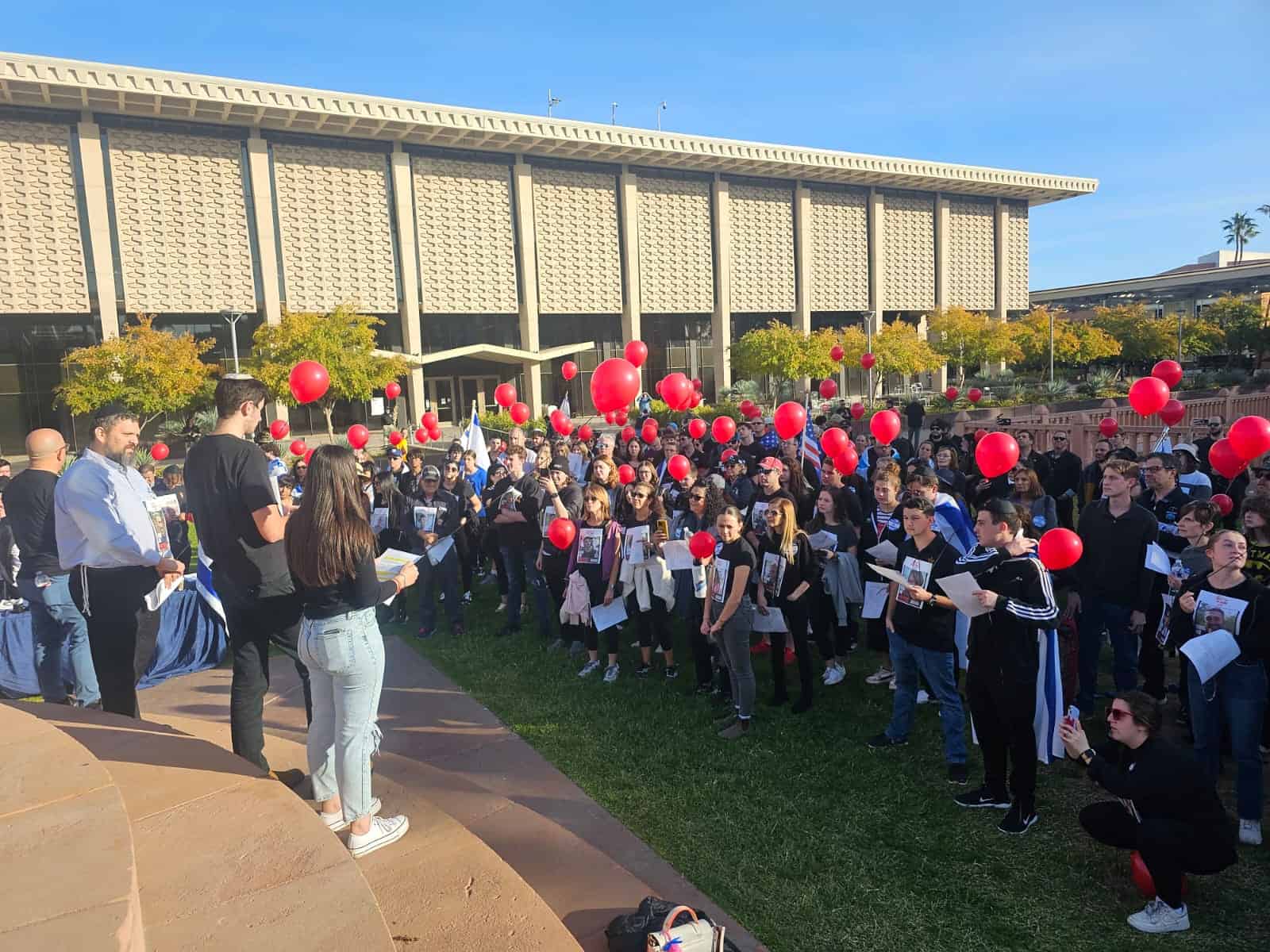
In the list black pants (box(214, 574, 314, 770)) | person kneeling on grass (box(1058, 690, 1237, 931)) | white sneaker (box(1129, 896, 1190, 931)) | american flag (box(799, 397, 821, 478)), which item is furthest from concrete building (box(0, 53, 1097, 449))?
white sneaker (box(1129, 896, 1190, 931))

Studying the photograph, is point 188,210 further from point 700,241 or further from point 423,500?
point 423,500

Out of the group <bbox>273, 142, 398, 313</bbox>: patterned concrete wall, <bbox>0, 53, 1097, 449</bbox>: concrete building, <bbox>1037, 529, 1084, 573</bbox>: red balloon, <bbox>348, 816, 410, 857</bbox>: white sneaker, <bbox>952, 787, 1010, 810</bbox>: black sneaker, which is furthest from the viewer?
<bbox>273, 142, 398, 313</bbox>: patterned concrete wall

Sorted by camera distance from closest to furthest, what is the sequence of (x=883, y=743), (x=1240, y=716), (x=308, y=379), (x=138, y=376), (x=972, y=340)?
1. (x=1240, y=716)
2. (x=883, y=743)
3. (x=308, y=379)
4. (x=138, y=376)
5. (x=972, y=340)

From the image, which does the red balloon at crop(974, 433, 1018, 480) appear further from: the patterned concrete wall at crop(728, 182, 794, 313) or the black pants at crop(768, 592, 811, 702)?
the patterned concrete wall at crop(728, 182, 794, 313)

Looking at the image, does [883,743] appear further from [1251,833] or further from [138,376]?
[138,376]

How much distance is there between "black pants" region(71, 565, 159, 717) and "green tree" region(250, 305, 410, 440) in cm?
2700

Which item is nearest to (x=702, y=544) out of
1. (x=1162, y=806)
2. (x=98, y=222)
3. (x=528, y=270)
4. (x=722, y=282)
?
(x=1162, y=806)

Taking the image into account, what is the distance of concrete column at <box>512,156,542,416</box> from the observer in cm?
4072

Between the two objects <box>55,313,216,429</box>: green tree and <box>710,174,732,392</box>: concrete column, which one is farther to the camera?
<box>710,174,732,392</box>: concrete column

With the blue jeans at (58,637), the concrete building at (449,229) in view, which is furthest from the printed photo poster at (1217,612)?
the concrete building at (449,229)

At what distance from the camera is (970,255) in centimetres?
5491

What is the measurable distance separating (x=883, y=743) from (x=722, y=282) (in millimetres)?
42783

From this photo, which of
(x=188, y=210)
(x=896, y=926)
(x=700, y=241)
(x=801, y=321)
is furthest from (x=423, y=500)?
(x=801, y=321)

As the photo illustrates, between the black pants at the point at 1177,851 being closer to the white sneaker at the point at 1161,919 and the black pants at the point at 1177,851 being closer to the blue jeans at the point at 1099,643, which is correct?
the white sneaker at the point at 1161,919
